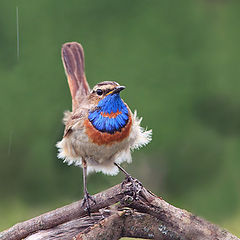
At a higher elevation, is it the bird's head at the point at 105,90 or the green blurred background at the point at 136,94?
the green blurred background at the point at 136,94

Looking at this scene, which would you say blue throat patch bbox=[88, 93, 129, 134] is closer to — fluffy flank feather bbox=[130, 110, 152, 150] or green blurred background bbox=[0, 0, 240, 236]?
fluffy flank feather bbox=[130, 110, 152, 150]

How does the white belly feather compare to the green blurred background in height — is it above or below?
below

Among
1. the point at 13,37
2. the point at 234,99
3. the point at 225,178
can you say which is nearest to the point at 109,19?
the point at 13,37

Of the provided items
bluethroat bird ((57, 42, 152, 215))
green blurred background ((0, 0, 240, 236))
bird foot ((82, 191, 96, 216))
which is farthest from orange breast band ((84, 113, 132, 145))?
green blurred background ((0, 0, 240, 236))

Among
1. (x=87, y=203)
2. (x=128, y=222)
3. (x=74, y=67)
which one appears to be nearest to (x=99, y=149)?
(x=87, y=203)

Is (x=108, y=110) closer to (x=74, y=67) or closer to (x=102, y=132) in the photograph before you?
(x=102, y=132)

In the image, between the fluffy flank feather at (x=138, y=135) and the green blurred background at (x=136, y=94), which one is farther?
the green blurred background at (x=136, y=94)

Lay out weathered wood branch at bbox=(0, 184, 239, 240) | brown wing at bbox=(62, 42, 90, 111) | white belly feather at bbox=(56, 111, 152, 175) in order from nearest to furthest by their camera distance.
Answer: weathered wood branch at bbox=(0, 184, 239, 240), white belly feather at bbox=(56, 111, 152, 175), brown wing at bbox=(62, 42, 90, 111)

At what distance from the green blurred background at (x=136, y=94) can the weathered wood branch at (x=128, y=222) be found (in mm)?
2003

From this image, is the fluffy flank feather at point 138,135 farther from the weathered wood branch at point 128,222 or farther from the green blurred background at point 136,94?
the green blurred background at point 136,94

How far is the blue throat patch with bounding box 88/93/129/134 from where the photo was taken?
3.63 m

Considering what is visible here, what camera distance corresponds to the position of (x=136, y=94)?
17.9 feet

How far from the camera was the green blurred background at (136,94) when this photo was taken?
17.5 ft

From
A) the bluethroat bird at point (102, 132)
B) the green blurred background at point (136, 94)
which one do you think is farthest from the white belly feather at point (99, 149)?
the green blurred background at point (136, 94)
